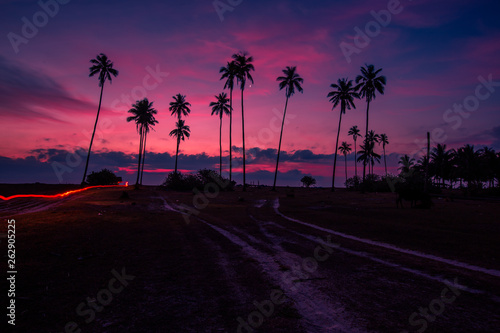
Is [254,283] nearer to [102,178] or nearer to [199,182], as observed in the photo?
[199,182]

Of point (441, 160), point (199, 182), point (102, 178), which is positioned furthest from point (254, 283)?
point (441, 160)

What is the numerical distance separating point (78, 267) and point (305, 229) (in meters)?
8.96

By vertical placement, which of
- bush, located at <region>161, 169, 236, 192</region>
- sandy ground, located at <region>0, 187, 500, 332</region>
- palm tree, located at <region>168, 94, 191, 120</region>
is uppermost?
palm tree, located at <region>168, 94, 191, 120</region>

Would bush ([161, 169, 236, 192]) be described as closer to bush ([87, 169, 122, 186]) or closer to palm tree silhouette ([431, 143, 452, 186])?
bush ([87, 169, 122, 186])

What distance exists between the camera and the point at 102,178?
58.3 metres

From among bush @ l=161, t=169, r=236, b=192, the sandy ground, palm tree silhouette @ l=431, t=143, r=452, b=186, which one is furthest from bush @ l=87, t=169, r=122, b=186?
palm tree silhouette @ l=431, t=143, r=452, b=186

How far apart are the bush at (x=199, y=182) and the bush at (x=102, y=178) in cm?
1337

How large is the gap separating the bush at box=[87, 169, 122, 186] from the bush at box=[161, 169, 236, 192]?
13365 millimetres

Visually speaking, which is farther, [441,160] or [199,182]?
[441,160]

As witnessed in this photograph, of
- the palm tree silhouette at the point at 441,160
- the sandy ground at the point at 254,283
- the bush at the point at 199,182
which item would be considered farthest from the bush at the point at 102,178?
the palm tree silhouette at the point at 441,160

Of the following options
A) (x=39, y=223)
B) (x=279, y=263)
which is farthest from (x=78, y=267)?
(x=39, y=223)

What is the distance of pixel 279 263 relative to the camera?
21.6 feet

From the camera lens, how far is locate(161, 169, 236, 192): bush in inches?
2163

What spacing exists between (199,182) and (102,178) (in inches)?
871
